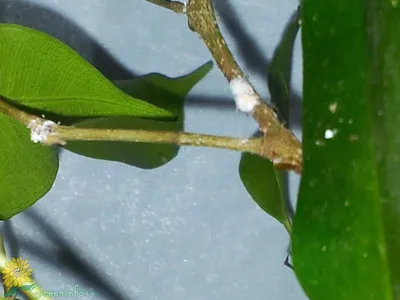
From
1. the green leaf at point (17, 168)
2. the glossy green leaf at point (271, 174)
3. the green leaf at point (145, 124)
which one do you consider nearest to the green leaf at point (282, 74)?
the glossy green leaf at point (271, 174)

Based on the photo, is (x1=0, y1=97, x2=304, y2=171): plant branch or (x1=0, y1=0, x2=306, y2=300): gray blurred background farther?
(x1=0, y1=0, x2=306, y2=300): gray blurred background

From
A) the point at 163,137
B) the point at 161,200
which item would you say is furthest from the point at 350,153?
the point at 161,200

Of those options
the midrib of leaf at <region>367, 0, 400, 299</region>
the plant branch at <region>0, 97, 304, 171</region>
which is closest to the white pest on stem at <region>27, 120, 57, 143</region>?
the plant branch at <region>0, 97, 304, 171</region>

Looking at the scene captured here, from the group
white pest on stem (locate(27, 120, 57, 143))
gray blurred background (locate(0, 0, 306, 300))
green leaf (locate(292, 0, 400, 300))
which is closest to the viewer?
green leaf (locate(292, 0, 400, 300))

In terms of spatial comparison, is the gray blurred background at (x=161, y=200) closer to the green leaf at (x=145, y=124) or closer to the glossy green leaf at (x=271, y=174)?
the green leaf at (x=145, y=124)

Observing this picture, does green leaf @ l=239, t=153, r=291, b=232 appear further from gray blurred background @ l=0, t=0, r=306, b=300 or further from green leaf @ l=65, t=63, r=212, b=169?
gray blurred background @ l=0, t=0, r=306, b=300

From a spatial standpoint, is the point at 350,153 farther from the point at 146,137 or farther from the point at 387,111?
the point at 146,137

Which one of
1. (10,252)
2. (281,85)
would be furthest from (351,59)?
(10,252)
